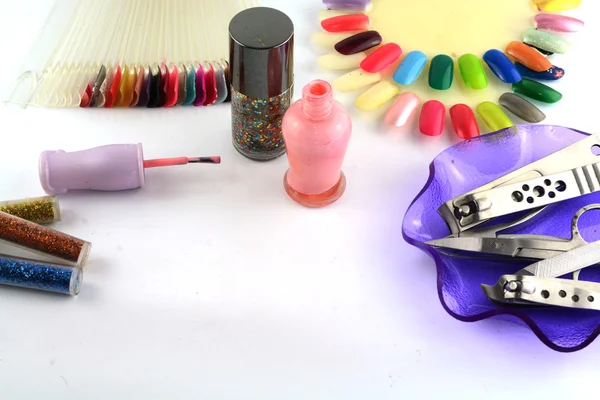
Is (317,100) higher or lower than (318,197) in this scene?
higher

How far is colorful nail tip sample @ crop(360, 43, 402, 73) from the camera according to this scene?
0.72 m

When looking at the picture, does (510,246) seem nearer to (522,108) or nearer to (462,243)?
(462,243)

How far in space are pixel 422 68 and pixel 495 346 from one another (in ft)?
1.03

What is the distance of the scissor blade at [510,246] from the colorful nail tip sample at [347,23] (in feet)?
0.97

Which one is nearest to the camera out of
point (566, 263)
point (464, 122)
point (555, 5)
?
point (566, 263)

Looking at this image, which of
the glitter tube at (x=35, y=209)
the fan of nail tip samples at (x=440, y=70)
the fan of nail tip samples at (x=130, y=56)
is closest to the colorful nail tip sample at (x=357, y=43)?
the fan of nail tip samples at (x=440, y=70)

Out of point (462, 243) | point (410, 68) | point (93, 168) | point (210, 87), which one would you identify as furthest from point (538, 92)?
point (93, 168)

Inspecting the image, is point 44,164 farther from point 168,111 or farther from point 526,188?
point 526,188

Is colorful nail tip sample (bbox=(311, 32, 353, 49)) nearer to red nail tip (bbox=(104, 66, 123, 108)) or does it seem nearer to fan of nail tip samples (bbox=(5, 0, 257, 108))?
fan of nail tip samples (bbox=(5, 0, 257, 108))

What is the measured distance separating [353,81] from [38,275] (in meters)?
0.36

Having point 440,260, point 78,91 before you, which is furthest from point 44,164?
point 440,260

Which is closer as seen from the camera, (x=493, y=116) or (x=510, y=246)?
(x=510, y=246)

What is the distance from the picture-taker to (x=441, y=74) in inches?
28.0

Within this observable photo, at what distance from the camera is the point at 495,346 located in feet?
1.80
